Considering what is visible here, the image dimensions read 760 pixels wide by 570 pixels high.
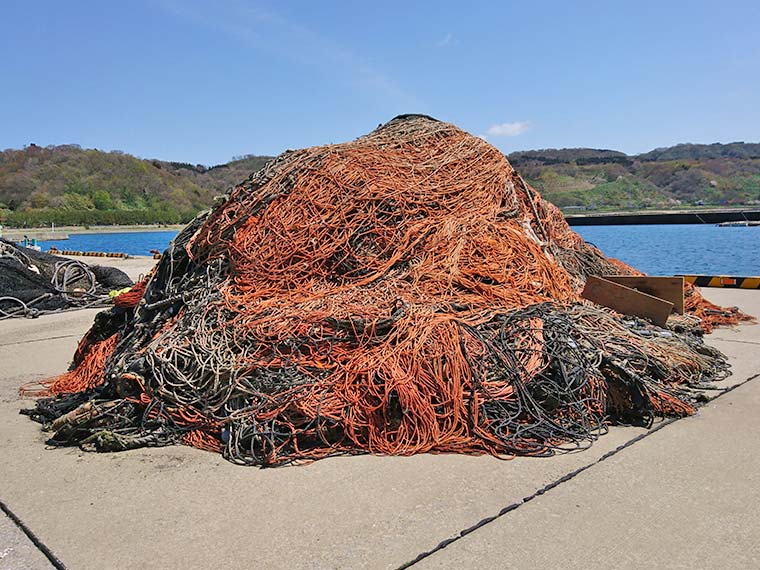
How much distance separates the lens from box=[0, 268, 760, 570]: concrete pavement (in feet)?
8.61

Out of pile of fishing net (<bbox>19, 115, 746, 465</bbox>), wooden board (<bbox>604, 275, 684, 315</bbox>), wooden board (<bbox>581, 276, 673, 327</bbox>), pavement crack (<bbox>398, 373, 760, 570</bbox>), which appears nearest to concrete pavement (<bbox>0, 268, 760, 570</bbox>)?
pavement crack (<bbox>398, 373, 760, 570</bbox>)

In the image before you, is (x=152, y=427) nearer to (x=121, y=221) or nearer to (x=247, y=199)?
(x=247, y=199)

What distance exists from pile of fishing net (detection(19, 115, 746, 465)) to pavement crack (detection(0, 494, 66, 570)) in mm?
817

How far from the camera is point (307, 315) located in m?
4.44

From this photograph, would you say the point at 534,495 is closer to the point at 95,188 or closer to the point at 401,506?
the point at 401,506

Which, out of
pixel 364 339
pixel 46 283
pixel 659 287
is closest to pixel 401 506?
pixel 364 339

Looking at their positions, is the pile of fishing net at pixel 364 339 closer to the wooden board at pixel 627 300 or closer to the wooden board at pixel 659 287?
the wooden board at pixel 627 300

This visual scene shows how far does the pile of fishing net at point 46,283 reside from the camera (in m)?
10.7

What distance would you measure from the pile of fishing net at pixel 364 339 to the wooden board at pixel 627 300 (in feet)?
0.87

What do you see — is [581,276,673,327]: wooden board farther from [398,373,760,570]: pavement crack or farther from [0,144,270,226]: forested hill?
[0,144,270,226]: forested hill

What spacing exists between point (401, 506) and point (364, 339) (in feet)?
4.66

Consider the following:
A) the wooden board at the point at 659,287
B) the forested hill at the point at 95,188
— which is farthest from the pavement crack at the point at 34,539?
the forested hill at the point at 95,188

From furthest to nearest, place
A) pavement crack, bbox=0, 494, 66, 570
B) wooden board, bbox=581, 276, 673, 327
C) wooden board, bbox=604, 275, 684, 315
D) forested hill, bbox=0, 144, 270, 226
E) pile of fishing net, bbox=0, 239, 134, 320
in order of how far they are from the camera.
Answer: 1. forested hill, bbox=0, 144, 270, 226
2. pile of fishing net, bbox=0, 239, 134, 320
3. wooden board, bbox=604, 275, 684, 315
4. wooden board, bbox=581, 276, 673, 327
5. pavement crack, bbox=0, 494, 66, 570

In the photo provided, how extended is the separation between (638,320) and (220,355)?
12.7 feet
